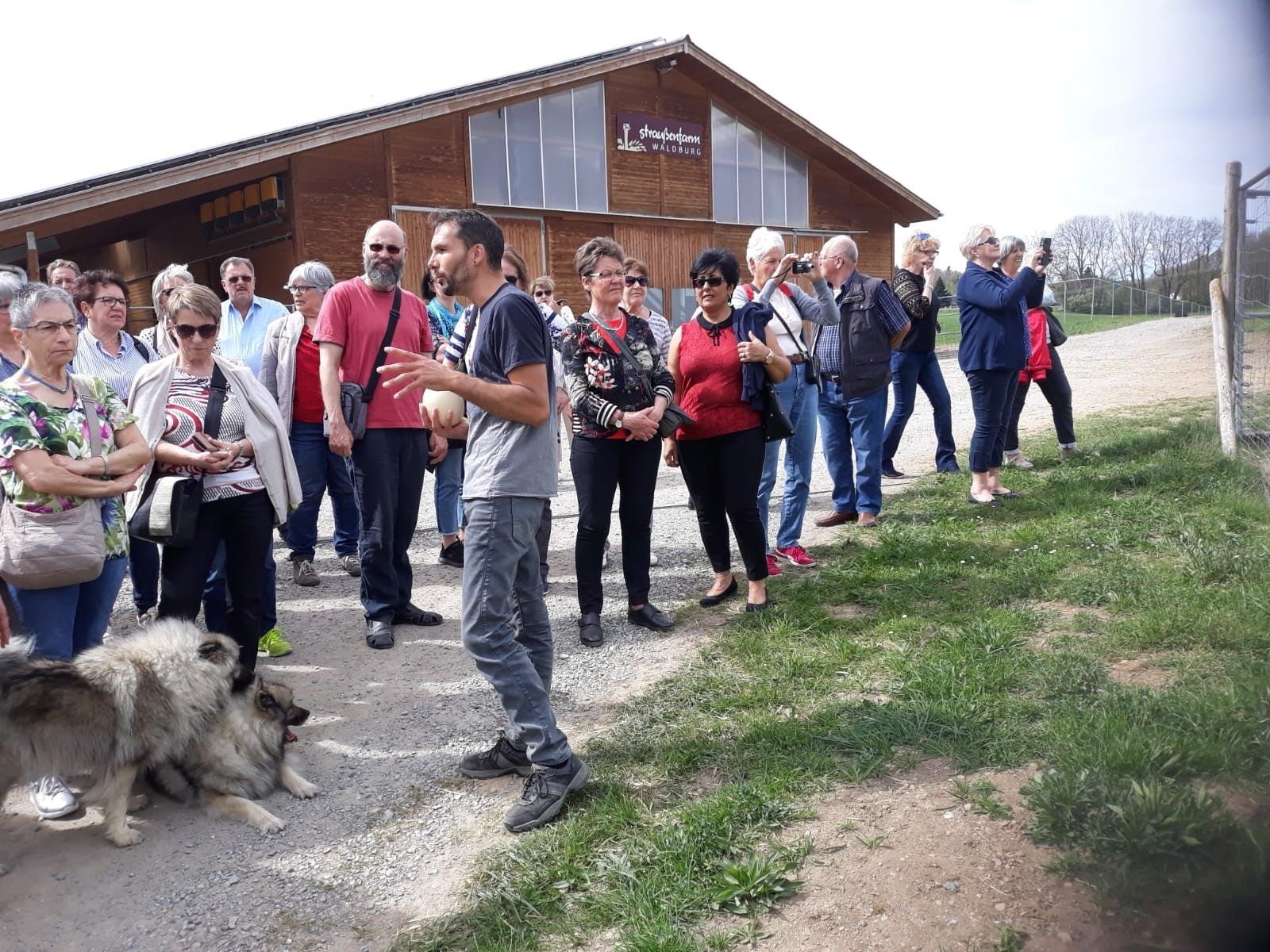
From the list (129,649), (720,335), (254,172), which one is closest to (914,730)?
(720,335)

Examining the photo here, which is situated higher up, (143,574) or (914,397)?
(914,397)

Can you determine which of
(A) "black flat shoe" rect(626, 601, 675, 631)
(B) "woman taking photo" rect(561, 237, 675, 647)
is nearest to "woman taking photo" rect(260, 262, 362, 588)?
(B) "woman taking photo" rect(561, 237, 675, 647)

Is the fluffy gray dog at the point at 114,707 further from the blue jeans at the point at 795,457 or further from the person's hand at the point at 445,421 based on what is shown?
the blue jeans at the point at 795,457

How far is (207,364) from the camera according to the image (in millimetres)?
4570

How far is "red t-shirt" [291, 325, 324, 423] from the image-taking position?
6.36 meters

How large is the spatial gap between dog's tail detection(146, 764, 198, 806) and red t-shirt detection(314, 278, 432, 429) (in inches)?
89.5

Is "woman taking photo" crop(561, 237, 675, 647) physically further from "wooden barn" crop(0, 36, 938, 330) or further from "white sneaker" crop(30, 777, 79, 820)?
"wooden barn" crop(0, 36, 938, 330)

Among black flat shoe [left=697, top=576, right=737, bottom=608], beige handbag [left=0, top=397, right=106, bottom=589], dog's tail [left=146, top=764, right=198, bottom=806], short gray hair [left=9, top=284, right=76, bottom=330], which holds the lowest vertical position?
dog's tail [left=146, top=764, right=198, bottom=806]

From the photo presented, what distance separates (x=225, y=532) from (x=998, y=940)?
12.3ft

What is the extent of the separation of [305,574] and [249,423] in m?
2.39

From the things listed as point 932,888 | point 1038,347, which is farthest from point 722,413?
point 1038,347

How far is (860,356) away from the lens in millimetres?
7039

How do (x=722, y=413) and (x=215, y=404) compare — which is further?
(x=722, y=413)

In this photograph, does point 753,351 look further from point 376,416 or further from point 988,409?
point 988,409
